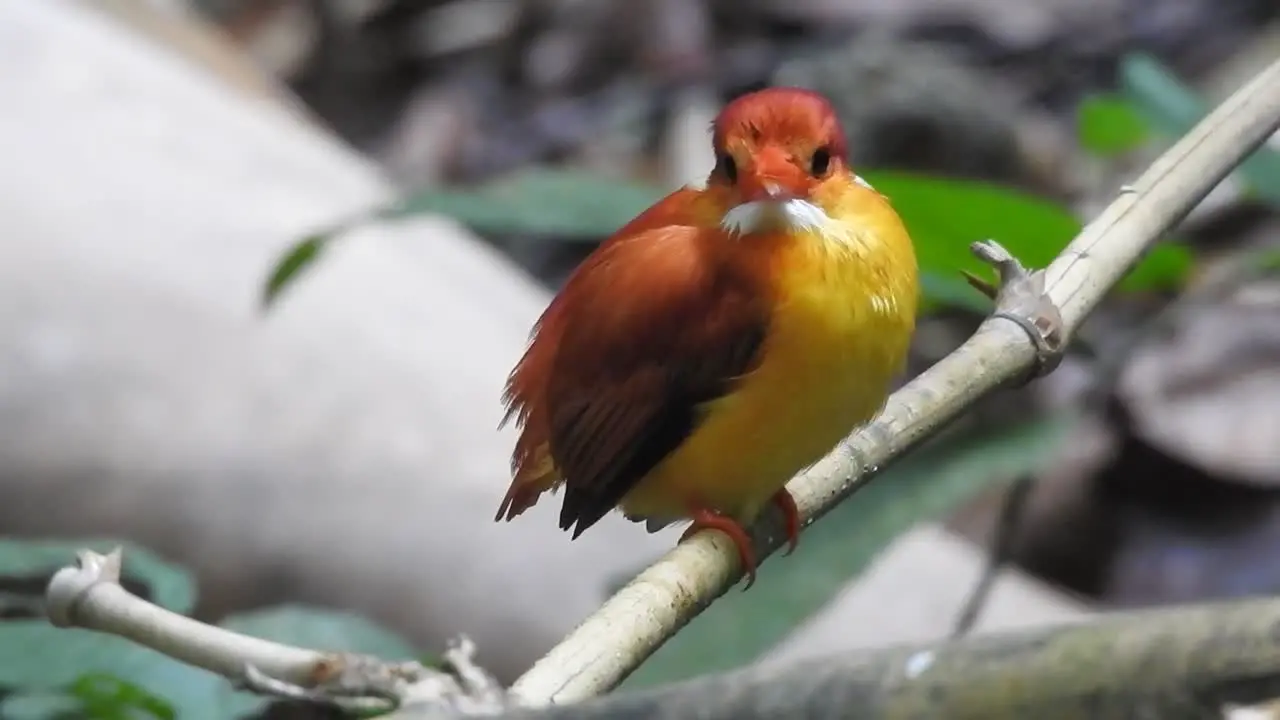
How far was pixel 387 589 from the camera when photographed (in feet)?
7.61

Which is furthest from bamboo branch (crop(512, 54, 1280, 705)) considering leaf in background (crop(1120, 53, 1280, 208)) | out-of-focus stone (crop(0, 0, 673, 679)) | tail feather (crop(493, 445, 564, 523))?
out-of-focus stone (crop(0, 0, 673, 679))

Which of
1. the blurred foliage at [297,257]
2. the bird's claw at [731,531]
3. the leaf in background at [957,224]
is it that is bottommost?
the bird's claw at [731,531]

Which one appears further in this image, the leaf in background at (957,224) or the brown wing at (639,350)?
the leaf in background at (957,224)

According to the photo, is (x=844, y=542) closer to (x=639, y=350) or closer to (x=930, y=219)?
(x=930, y=219)

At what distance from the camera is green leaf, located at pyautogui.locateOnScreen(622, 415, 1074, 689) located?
158 cm

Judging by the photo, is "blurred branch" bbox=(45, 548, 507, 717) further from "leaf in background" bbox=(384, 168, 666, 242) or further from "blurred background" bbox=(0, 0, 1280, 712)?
"leaf in background" bbox=(384, 168, 666, 242)

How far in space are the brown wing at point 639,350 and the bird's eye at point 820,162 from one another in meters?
0.08

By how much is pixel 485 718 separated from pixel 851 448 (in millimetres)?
672

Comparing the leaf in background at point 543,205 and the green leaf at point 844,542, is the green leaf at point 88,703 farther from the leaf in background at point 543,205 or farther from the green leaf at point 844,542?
the leaf in background at point 543,205

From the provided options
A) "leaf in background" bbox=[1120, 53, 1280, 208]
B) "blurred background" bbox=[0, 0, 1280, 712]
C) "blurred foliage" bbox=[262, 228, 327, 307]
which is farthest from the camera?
"leaf in background" bbox=[1120, 53, 1280, 208]

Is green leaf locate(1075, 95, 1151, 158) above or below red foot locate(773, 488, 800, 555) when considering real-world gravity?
above

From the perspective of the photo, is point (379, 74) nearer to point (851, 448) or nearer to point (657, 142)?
point (657, 142)

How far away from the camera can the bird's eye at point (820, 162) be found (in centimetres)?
104

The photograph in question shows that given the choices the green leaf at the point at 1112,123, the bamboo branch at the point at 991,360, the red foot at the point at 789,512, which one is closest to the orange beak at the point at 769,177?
the bamboo branch at the point at 991,360
